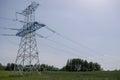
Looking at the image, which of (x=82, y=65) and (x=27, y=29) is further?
(x=82, y=65)

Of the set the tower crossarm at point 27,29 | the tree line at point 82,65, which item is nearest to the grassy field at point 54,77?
the tower crossarm at point 27,29

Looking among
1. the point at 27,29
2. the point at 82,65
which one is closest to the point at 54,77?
the point at 27,29

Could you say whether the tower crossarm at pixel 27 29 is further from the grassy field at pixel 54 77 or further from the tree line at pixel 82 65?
the tree line at pixel 82 65

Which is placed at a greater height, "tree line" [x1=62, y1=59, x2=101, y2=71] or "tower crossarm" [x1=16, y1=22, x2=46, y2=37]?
"tower crossarm" [x1=16, y1=22, x2=46, y2=37]

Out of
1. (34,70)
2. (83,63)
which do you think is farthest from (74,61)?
(34,70)

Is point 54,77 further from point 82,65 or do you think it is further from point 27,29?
point 82,65

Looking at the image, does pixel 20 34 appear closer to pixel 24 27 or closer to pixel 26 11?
pixel 24 27

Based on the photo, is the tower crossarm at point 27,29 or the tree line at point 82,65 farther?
the tree line at point 82,65

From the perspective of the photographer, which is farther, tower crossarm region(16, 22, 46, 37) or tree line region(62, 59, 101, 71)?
tree line region(62, 59, 101, 71)

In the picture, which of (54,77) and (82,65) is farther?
(82,65)

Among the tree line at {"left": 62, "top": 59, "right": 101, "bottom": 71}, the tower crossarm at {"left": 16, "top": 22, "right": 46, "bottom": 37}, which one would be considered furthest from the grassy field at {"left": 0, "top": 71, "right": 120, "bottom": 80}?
the tree line at {"left": 62, "top": 59, "right": 101, "bottom": 71}

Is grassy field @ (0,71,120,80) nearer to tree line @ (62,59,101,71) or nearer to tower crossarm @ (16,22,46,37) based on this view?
tower crossarm @ (16,22,46,37)

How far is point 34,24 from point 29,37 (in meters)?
1.93

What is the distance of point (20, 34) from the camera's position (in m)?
27.1
